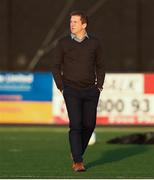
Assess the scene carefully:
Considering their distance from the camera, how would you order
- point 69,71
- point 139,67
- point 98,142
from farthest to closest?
point 139,67 → point 98,142 → point 69,71

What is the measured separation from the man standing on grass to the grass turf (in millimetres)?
443

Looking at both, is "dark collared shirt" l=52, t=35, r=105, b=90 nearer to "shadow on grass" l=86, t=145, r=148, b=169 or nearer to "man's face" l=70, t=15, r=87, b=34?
"man's face" l=70, t=15, r=87, b=34

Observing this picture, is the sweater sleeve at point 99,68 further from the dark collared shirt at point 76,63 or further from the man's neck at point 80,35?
the man's neck at point 80,35

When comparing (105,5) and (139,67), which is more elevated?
(105,5)

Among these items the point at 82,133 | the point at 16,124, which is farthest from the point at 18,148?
the point at 16,124

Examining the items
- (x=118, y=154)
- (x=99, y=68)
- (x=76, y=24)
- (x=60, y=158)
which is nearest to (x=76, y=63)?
(x=99, y=68)

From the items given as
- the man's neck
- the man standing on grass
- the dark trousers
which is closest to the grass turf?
the dark trousers

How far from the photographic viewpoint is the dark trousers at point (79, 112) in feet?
32.8

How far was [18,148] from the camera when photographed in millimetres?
13633

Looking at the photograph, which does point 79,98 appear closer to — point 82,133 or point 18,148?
point 82,133

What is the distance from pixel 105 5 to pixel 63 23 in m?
1.18

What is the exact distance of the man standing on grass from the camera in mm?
9953

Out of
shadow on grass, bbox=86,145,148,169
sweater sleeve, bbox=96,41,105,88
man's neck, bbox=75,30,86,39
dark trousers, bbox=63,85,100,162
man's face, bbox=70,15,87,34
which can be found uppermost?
man's face, bbox=70,15,87,34

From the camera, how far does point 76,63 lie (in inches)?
392
